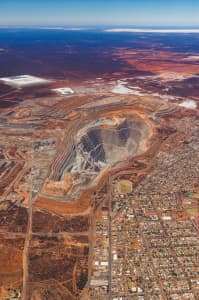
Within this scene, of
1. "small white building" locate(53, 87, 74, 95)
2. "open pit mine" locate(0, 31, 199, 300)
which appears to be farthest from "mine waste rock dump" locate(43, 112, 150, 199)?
"small white building" locate(53, 87, 74, 95)

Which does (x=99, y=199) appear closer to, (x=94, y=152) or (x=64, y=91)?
(x=94, y=152)

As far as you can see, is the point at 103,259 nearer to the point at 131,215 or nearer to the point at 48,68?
the point at 131,215

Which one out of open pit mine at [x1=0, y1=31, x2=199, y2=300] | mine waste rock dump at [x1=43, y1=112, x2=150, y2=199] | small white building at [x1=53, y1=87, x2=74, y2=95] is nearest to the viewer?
open pit mine at [x1=0, y1=31, x2=199, y2=300]

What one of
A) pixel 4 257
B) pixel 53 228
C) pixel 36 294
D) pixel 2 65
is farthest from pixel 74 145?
pixel 2 65

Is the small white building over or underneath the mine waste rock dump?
over

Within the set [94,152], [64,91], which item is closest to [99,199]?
[94,152]

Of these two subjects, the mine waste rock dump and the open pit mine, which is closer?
the open pit mine

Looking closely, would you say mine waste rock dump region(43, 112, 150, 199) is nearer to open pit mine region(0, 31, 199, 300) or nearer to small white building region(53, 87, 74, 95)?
open pit mine region(0, 31, 199, 300)
